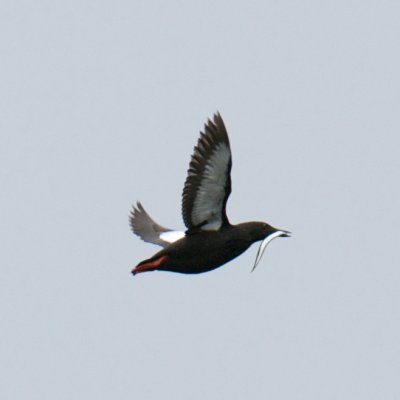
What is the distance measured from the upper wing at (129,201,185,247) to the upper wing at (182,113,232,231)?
2.07m

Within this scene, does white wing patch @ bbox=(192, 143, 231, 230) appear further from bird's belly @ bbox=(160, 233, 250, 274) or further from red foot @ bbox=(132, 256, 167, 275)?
red foot @ bbox=(132, 256, 167, 275)

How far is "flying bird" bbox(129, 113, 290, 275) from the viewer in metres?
16.8

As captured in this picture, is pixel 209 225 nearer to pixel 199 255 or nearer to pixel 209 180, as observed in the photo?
pixel 199 255

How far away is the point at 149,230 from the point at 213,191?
3.50m

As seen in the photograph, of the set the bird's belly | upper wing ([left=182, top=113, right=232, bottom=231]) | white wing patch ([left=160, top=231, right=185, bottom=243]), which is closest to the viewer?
upper wing ([left=182, top=113, right=232, bottom=231])

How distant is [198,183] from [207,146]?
1.79 ft

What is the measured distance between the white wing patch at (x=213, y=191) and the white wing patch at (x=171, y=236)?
2202mm

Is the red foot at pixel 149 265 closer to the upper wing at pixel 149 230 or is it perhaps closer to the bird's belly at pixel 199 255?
the bird's belly at pixel 199 255

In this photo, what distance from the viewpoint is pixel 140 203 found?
2105 cm

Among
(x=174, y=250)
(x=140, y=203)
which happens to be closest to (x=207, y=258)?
(x=174, y=250)

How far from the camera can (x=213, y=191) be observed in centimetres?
1698

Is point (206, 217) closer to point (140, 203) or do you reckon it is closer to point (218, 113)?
point (218, 113)

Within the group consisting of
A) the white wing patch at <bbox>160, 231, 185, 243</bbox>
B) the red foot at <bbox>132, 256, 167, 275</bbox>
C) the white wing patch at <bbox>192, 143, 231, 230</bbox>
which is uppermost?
the white wing patch at <bbox>192, 143, 231, 230</bbox>

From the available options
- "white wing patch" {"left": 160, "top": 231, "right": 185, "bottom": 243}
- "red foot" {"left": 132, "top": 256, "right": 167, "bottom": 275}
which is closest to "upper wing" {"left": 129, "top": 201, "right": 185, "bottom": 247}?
"white wing patch" {"left": 160, "top": 231, "right": 185, "bottom": 243}
